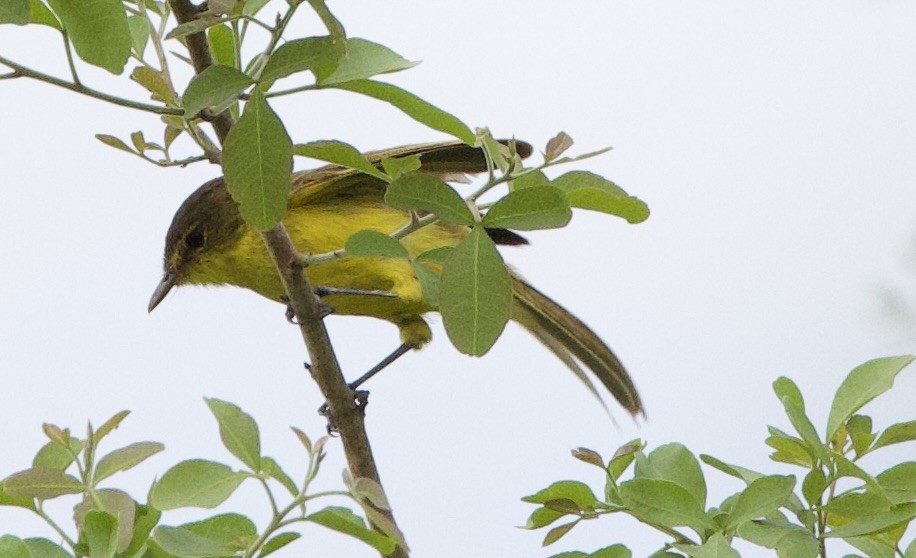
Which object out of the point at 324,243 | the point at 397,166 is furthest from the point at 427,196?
the point at 324,243

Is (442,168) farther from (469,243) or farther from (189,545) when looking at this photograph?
(189,545)

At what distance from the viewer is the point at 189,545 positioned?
2.22 meters

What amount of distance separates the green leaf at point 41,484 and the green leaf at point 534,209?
91 centimetres

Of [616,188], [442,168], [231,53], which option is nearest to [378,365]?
[442,168]

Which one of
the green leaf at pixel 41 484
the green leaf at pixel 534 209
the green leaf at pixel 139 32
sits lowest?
the green leaf at pixel 41 484

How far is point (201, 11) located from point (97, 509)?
935mm

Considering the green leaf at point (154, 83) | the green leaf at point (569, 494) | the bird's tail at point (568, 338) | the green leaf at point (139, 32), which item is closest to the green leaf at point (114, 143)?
the green leaf at point (139, 32)

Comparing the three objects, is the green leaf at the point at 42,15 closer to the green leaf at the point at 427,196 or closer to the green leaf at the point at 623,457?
the green leaf at the point at 427,196

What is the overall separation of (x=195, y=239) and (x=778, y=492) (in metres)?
3.52

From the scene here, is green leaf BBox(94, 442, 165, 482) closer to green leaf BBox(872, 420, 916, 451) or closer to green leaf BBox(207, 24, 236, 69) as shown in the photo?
green leaf BBox(207, 24, 236, 69)

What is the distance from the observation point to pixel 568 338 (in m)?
6.06

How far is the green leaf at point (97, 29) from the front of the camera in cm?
212

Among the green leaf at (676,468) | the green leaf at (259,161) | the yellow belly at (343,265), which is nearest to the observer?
the green leaf at (259,161)

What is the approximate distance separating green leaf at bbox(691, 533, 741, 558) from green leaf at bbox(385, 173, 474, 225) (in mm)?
735
